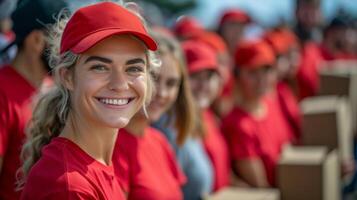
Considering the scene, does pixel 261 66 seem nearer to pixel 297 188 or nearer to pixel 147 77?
pixel 297 188

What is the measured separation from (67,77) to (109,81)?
0.44 ft

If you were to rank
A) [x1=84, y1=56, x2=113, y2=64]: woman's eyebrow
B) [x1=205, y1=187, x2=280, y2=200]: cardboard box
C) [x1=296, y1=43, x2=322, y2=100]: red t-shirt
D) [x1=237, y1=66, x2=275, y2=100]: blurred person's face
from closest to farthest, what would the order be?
[x1=84, y1=56, x2=113, y2=64]: woman's eyebrow
[x1=205, y1=187, x2=280, y2=200]: cardboard box
[x1=237, y1=66, x2=275, y2=100]: blurred person's face
[x1=296, y1=43, x2=322, y2=100]: red t-shirt

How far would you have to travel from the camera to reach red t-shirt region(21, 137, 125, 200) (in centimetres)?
161

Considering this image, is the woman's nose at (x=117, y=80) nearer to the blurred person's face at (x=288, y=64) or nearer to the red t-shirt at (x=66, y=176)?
the red t-shirt at (x=66, y=176)

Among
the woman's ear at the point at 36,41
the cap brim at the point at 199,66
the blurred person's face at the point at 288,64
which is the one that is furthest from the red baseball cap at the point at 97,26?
the blurred person's face at the point at 288,64

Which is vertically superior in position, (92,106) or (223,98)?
(92,106)

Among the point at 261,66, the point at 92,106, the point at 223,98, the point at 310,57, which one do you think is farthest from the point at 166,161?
the point at 310,57

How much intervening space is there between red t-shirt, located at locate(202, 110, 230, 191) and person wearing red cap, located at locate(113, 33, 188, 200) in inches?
23.7

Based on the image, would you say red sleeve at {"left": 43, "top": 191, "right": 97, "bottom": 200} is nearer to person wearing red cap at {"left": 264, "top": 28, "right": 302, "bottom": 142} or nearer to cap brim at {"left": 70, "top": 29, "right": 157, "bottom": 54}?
cap brim at {"left": 70, "top": 29, "right": 157, "bottom": 54}

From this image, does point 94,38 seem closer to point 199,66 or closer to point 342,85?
point 199,66

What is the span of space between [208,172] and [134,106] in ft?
4.87

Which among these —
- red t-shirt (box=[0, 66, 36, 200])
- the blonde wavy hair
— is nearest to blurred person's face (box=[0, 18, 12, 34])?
red t-shirt (box=[0, 66, 36, 200])

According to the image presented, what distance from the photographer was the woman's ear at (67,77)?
179 cm

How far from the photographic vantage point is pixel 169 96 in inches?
115
